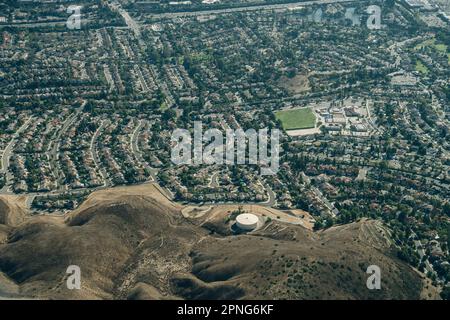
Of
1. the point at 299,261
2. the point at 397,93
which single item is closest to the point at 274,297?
the point at 299,261

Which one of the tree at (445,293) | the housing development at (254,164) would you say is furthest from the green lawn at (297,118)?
the tree at (445,293)

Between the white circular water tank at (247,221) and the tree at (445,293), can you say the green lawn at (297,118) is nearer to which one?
the white circular water tank at (247,221)

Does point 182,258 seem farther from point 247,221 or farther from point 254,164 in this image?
point 254,164

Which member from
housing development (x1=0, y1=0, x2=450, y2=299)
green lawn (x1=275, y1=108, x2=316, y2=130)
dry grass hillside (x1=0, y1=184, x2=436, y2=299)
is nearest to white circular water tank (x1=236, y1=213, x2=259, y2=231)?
housing development (x1=0, y1=0, x2=450, y2=299)

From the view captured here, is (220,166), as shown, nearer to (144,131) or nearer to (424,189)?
(144,131)

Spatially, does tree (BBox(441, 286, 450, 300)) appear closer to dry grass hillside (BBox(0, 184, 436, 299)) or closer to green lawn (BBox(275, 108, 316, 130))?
dry grass hillside (BBox(0, 184, 436, 299))

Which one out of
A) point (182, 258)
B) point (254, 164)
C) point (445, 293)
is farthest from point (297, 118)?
point (445, 293)

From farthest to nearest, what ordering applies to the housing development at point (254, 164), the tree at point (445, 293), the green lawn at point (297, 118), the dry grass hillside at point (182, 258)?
1. the green lawn at point (297, 118)
2. the housing development at point (254, 164)
3. the tree at point (445, 293)
4. the dry grass hillside at point (182, 258)
